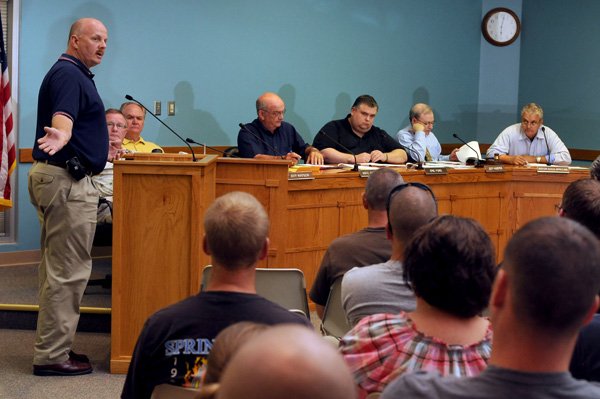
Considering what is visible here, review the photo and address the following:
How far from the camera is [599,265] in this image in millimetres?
1384

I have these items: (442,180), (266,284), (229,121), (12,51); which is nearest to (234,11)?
(229,121)

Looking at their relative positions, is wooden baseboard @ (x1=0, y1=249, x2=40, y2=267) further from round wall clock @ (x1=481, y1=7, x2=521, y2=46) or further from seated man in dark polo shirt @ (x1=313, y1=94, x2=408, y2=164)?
round wall clock @ (x1=481, y1=7, x2=521, y2=46)

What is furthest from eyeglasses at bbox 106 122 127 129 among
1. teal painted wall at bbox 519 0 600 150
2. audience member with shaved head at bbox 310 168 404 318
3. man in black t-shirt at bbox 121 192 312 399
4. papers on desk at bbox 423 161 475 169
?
teal painted wall at bbox 519 0 600 150

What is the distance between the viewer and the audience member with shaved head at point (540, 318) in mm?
1339

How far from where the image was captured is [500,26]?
31.3ft

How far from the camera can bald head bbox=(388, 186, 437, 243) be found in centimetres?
276

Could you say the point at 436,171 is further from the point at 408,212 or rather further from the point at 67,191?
the point at 408,212

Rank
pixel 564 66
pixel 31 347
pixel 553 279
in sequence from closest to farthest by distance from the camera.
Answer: pixel 553 279 → pixel 31 347 → pixel 564 66

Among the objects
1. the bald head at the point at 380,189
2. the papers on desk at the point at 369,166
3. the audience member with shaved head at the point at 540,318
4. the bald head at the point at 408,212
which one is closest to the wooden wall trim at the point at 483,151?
the papers on desk at the point at 369,166

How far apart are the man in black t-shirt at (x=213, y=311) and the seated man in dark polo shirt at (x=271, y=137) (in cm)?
384

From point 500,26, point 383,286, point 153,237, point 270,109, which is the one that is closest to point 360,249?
point 383,286

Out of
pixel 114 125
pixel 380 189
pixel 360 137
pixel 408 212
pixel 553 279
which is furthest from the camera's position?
pixel 360 137

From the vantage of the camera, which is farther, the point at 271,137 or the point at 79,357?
the point at 271,137

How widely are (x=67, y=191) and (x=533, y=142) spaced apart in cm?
479
